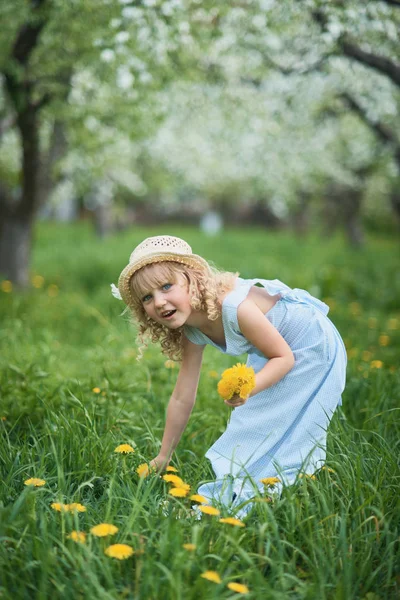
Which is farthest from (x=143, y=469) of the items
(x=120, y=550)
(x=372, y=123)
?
(x=372, y=123)

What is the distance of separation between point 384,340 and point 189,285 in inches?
110

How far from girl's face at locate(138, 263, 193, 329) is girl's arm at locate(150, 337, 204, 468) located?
0.83 feet

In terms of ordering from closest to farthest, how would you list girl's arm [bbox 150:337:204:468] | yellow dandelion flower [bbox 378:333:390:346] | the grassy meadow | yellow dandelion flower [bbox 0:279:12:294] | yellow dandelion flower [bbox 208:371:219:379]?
the grassy meadow < girl's arm [bbox 150:337:204:468] < yellow dandelion flower [bbox 208:371:219:379] < yellow dandelion flower [bbox 378:333:390:346] < yellow dandelion flower [bbox 0:279:12:294]

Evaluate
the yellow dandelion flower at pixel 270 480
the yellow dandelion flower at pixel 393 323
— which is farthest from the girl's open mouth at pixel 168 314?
the yellow dandelion flower at pixel 393 323

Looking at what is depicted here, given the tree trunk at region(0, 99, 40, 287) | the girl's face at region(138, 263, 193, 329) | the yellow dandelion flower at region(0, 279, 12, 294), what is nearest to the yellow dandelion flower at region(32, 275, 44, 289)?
the tree trunk at region(0, 99, 40, 287)

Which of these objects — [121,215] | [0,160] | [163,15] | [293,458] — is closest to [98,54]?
[163,15]

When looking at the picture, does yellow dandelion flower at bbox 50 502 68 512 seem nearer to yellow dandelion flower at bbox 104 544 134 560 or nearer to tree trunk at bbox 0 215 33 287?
yellow dandelion flower at bbox 104 544 134 560

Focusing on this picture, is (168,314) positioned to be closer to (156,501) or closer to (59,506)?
(156,501)

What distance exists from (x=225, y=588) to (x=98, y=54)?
12.5 ft

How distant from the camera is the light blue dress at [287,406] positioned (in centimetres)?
224

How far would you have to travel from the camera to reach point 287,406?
2.27 meters

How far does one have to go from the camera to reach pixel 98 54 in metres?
4.39

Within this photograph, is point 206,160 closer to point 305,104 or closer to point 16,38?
point 305,104

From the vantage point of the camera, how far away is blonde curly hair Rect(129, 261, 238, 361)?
7.20 feet
